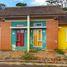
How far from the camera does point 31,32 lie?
29625mm

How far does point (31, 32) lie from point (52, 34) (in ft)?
7.38

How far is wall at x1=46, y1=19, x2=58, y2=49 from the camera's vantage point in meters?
29.2

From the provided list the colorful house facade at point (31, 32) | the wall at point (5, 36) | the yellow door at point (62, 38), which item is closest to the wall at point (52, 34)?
the colorful house facade at point (31, 32)

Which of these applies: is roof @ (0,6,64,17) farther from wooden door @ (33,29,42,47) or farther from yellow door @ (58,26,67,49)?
yellow door @ (58,26,67,49)

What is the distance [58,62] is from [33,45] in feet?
32.7

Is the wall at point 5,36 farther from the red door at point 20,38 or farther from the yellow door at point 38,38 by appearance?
the yellow door at point 38,38

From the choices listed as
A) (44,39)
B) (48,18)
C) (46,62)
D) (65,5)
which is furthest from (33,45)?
(65,5)

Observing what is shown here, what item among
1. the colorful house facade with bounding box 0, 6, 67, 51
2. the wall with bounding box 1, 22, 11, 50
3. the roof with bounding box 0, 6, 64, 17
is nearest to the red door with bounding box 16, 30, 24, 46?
the colorful house facade with bounding box 0, 6, 67, 51

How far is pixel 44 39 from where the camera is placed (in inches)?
1158

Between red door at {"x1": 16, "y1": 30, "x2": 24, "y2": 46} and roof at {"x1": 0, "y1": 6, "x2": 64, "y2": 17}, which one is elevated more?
roof at {"x1": 0, "y1": 6, "x2": 64, "y2": 17}

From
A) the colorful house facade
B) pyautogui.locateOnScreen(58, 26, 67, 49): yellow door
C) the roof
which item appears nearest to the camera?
the roof

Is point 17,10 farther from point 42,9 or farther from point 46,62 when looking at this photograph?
point 46,62

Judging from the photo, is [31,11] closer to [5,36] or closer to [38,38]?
[38,38]

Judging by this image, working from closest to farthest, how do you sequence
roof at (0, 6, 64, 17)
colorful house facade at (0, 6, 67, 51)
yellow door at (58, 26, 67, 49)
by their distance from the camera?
roof at (0, 6, 64, 17) → colorful house facade at (0, 6, 67, 51) → yellow door at (58, 26, 67, 49)
